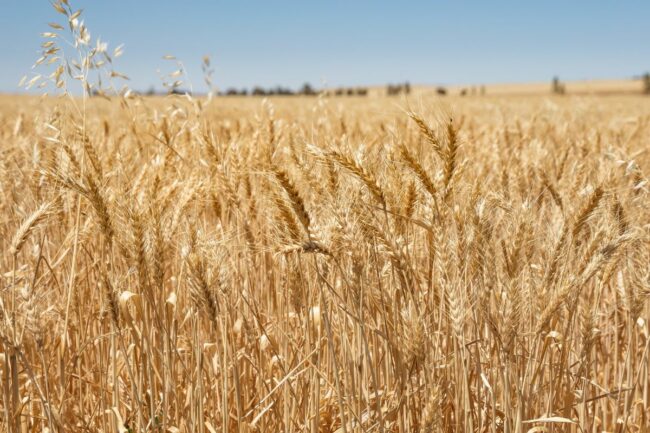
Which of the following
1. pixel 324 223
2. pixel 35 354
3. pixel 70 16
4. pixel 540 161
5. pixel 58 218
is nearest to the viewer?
pixel 324 223

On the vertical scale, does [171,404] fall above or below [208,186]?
below

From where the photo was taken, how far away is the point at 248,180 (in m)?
2.32

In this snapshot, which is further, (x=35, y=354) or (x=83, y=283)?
(x=83, y=283)

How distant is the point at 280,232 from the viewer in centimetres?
149

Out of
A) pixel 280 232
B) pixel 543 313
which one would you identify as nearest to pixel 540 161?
pixel 543 313

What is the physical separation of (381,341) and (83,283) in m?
1.27

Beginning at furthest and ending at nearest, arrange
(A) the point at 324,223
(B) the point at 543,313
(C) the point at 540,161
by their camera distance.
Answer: (C) the point at 540,161 < (A) the point at 324,223 < (B) the point at 543,313

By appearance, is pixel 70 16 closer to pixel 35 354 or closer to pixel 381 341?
pixel 35 354

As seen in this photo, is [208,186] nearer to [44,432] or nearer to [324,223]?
[324,223]

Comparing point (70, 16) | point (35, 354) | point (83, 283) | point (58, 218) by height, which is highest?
point (70, 16)

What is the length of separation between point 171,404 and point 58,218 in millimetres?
905

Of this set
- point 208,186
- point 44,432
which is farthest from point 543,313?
point 44,432

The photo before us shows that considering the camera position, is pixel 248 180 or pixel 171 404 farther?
pixel 248 180

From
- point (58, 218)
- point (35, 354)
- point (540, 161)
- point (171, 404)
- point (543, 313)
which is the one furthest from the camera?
point (540, 161)
